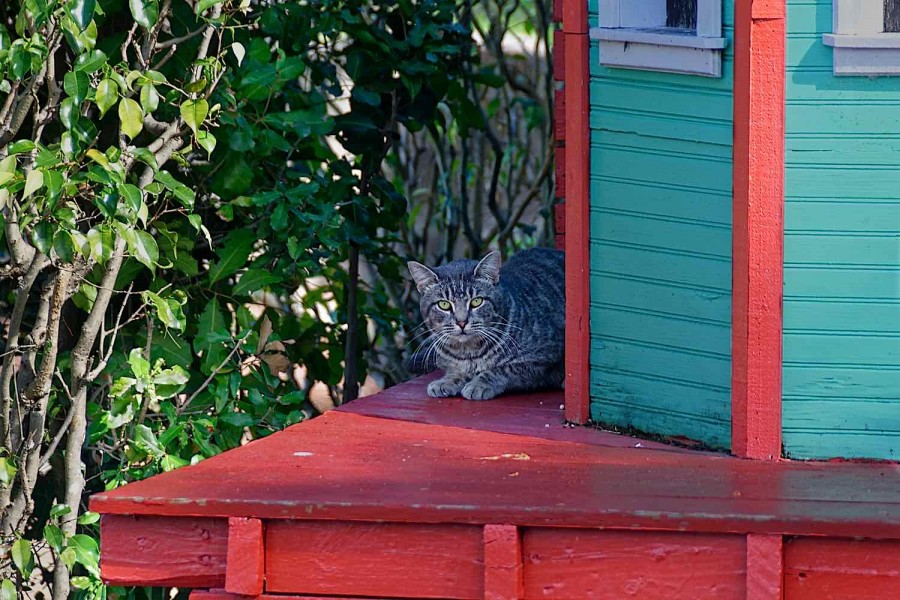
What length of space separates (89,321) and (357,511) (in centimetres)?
158

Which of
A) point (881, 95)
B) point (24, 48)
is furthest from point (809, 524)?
point (24, 48)

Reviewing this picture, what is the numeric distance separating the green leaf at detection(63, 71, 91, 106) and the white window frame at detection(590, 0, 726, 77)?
1.63 metres

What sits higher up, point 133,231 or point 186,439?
point 133,231

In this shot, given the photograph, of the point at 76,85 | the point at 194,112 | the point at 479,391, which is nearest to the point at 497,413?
the point at 479,391

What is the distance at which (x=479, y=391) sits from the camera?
194 inches

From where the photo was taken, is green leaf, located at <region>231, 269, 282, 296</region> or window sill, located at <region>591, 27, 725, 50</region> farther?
green leaf, located at <region>231, 269, 282, 296</region>

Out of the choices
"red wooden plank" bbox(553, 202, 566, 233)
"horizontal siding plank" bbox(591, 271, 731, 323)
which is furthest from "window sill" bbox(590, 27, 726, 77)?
"red wooden plank" bbox(553, 202, 566, 233)

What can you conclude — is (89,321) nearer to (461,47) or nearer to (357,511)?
(357,511)

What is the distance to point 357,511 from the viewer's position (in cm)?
347

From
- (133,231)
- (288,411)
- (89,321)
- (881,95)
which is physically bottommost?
(288,411)

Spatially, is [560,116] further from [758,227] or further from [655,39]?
[758,227]

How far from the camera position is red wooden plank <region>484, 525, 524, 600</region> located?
3406 millimetres

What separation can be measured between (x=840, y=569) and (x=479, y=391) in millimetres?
1850

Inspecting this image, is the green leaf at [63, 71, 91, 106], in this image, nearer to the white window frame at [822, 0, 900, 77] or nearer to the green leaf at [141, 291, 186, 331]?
the green leaf at [141, 291, 186, 331]
